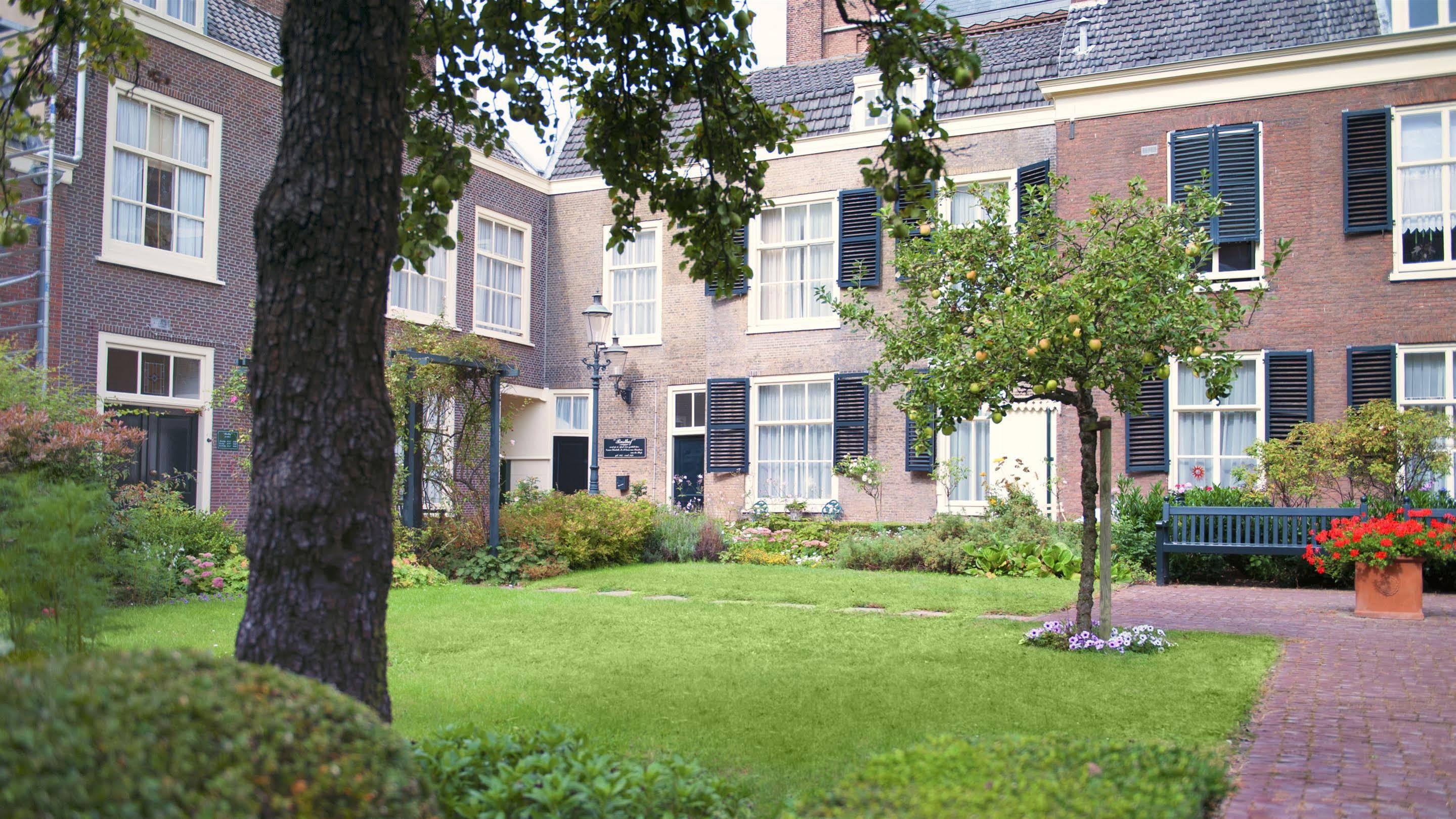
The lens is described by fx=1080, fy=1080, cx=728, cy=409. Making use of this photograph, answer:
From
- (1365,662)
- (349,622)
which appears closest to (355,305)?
(349,622)

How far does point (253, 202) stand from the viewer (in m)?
16.4

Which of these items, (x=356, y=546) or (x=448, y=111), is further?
(x=448, y=111)

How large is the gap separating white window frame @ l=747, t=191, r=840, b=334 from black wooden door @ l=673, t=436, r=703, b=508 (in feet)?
8.63

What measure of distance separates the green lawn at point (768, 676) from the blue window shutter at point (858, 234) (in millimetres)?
8755

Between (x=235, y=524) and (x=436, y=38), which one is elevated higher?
(x=436, y=38)

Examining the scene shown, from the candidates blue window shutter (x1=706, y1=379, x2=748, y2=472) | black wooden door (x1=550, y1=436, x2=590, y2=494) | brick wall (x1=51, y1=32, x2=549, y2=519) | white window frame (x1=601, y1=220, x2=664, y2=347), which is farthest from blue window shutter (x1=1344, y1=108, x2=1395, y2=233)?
black wooden door (x1=550, y1=436, x2=590, y2=494)

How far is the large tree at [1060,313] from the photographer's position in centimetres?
794

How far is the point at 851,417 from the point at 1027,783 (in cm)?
1598

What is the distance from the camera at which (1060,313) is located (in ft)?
26.1

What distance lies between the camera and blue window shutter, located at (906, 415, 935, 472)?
18109mm

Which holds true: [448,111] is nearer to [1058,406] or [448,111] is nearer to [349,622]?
[349,622]

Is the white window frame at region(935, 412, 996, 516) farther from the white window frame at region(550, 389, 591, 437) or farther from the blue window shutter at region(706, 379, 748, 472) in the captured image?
the white window frame at region(550, 389, 591, 437)

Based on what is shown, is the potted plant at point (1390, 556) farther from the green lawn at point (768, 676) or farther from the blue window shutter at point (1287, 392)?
the blue window shutter at point (1287, 392)

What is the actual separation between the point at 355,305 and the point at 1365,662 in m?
7.45
